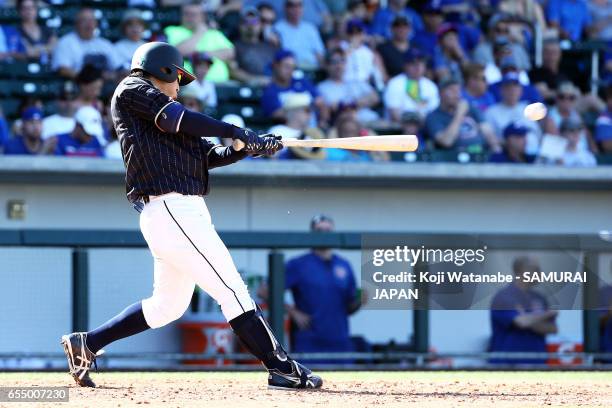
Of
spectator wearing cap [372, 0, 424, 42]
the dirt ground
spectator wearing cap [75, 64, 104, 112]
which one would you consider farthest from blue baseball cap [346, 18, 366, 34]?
the dirt ground

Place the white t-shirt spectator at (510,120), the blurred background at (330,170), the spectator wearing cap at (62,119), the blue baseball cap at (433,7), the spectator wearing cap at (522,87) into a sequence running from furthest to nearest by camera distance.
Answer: the blue baseball cap at (433,7) < the spectator wearing cap at (522,87) < the white t-shirt spectator at (510,120) < the spectator wearing cap at (62,119) < the blurred background at (330,170)

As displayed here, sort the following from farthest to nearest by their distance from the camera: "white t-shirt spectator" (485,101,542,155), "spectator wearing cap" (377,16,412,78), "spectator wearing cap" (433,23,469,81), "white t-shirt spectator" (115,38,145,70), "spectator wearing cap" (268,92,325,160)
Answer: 1. "spectator wearing cap" (433,23,469,81)
2. "spectator wearing cap" (377,16,412,78)
3. "white t-shirt spectator" (485,101,542,155)
4. "white t-shirt spectator" (115,38,145,70)
5. "spectator wearing cap" (268,92,325,160)

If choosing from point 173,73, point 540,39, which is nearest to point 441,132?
point 540,39

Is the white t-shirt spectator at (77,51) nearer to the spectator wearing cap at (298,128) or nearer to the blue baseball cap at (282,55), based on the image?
the blue baseball cap at (282,55)

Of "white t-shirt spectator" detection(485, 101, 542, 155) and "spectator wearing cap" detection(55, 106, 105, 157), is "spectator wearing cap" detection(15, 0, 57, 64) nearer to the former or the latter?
"spectator wearing cap" detection(55, 106, 105, 157)

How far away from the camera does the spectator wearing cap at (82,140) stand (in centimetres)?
993

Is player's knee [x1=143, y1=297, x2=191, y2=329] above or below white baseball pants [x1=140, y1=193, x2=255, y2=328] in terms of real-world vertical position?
below

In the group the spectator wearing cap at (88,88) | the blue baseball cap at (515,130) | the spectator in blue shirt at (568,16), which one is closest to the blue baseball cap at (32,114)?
the spectator wearing cap at (88,88)

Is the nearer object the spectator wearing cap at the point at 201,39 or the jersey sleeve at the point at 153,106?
the jersey sleeve at the point at 153,106

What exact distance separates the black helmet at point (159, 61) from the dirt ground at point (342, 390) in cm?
150

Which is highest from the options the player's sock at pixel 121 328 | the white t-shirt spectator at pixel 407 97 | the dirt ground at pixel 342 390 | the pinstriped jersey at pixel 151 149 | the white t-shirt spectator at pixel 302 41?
the white t-shirt spectator at pixel 302 41

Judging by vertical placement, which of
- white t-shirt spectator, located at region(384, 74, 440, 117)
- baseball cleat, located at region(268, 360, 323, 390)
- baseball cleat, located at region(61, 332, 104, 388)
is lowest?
baseball cleat, located at region(268, 360, 323, 390)

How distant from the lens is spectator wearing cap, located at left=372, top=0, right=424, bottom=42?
12539mm

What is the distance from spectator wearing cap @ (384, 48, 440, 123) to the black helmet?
561cm
